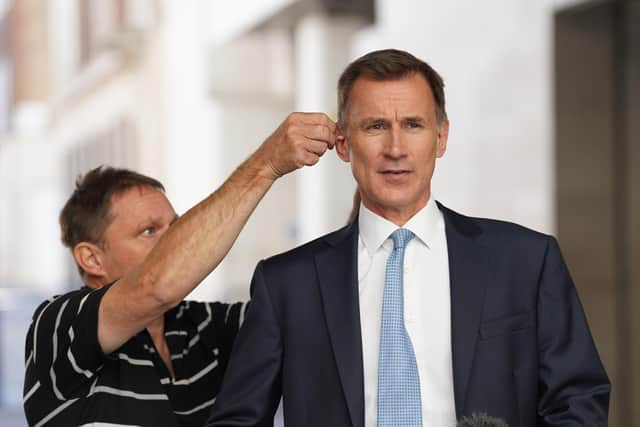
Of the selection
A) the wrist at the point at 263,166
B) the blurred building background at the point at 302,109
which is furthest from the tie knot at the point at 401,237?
the blurred building background at the point at 302,109

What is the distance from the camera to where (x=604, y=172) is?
4863 mm

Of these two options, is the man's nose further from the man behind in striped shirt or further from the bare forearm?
the bare forearm

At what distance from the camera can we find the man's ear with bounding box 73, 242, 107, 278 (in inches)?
91.9

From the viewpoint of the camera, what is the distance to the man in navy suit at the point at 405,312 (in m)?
1.71

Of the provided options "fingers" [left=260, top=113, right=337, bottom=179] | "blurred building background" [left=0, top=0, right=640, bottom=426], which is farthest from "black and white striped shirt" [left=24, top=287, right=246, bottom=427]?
"blurred building background" [left=0, top=0, right=640, bottom=426]

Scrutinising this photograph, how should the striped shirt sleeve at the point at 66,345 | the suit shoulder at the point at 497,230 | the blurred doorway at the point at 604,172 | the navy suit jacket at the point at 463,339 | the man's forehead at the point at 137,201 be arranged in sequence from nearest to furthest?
the navy suit jacket at the point at 463,339
the suit shoulder at the point at 497,230
the striped shirt sleeve at the point at 66,345
the man's forehead at the point at 137,201
the blurred doorway at the point at 604,172

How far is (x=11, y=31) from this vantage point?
14492 mm

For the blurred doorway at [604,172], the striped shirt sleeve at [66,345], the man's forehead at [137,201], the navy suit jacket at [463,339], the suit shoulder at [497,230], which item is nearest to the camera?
the navy suit jacket at [463,339]

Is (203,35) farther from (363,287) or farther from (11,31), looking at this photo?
(363,287)

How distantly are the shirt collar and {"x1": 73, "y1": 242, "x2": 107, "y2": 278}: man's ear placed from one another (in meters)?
0.77

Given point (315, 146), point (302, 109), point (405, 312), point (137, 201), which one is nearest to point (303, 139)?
point (315, 146)

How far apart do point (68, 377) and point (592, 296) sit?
3310 mm

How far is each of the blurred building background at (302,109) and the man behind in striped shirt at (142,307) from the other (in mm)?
2823

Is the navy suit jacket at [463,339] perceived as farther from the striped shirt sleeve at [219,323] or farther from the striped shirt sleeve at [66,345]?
the striped shirt sleeve at [219,323]
